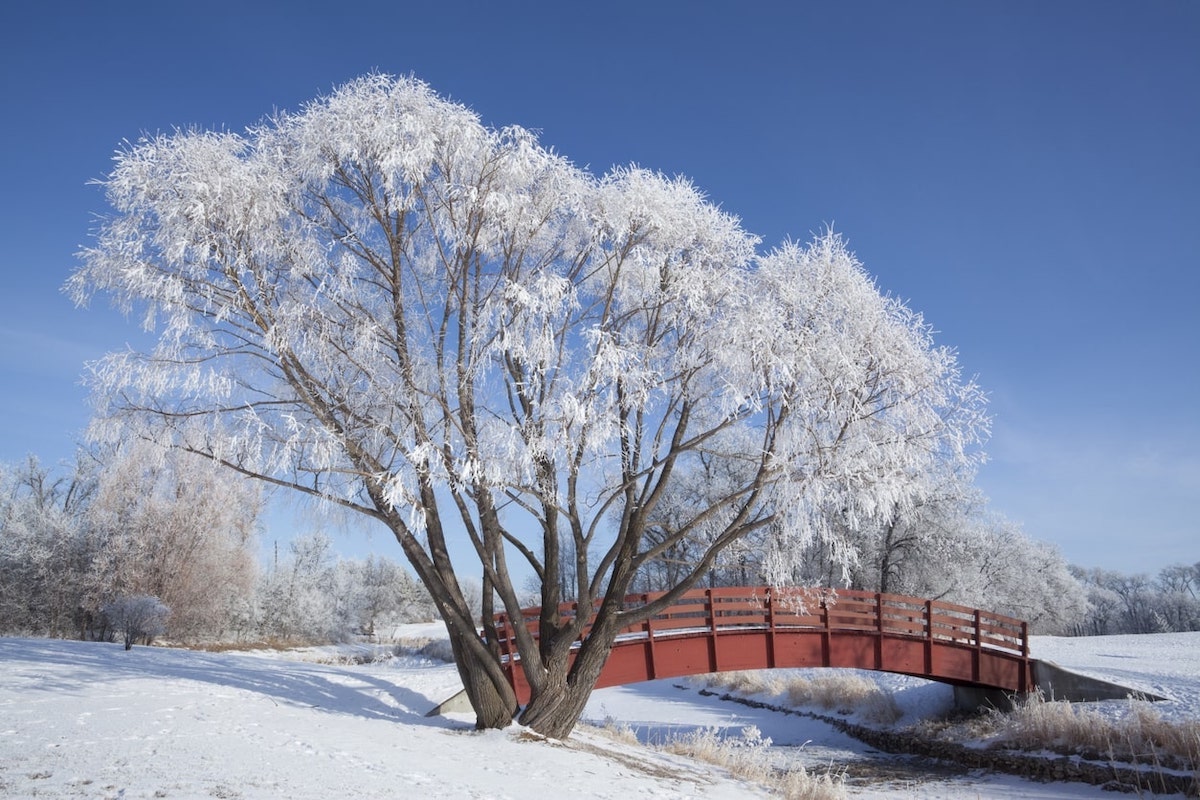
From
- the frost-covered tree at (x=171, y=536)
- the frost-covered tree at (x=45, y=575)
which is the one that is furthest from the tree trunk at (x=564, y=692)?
the frost-covered tree at (x=45, y=575)

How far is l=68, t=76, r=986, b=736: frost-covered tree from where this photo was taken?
8.65 meters

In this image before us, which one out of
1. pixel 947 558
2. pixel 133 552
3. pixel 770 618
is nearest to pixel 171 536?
pixel 133 552

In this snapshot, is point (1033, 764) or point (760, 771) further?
point (1033, 764)

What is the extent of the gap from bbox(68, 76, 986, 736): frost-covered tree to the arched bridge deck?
3099mm

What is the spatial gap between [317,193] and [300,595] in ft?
113

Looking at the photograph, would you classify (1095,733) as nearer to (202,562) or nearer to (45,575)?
(202,562)

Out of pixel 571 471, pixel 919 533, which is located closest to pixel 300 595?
pixel 919 533

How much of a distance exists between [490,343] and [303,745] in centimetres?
451

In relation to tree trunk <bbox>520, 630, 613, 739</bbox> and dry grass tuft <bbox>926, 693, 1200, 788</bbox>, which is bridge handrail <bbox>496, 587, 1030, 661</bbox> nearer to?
tree trunk <bbox>520, 630, 613, 739</bbox>

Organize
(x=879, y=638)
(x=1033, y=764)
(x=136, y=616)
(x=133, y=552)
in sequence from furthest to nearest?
(x=133, y=552) < (x=136, y=616) < (x=879, y=638) < (x=1033, y=764)

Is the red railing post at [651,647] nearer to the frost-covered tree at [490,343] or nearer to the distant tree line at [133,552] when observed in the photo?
the frost-covered tree at [490,343]

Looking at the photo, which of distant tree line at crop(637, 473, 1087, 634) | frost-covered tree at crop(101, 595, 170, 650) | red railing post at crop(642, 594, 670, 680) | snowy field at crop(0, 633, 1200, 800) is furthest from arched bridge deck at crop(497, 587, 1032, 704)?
distant tree line at crop(637, 473, 1087, 634)

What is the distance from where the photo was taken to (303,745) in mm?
7465

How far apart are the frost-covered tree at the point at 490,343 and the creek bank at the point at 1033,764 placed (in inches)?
220
